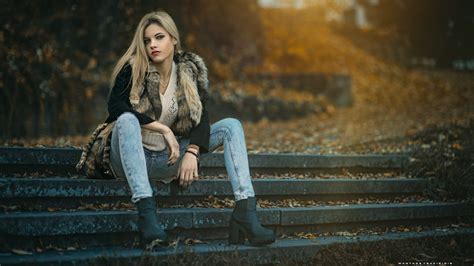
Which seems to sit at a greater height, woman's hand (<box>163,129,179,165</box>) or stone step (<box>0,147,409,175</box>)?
woman's hand (<box>163,129,179,165</box>)

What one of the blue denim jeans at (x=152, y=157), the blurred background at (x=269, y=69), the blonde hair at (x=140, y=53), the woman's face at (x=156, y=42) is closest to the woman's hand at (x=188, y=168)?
the blue denim jeans at (x=152, y=157)

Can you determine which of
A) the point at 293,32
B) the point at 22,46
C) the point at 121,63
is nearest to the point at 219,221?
the point at 121,63

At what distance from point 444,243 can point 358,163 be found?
1341 millimetres

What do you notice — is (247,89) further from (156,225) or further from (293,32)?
(156,225)

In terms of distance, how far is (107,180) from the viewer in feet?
11.8

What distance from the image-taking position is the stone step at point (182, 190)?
11.3ft

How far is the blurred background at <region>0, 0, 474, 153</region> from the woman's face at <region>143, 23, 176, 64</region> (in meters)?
2.36

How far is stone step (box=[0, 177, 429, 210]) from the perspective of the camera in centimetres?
346

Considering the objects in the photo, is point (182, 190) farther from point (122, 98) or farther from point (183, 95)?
point (122, 98)

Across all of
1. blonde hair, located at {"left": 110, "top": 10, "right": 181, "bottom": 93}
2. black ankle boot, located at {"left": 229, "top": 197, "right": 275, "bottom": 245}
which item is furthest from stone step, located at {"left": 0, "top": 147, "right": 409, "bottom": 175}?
black ankle boot, located at {"left": 229, "top": 197, "right": 275, "bottom": 245}

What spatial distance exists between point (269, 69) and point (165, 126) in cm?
1186

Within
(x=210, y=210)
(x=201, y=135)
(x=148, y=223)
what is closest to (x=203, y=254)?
(x=148, y=223)

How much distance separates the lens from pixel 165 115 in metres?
3.60

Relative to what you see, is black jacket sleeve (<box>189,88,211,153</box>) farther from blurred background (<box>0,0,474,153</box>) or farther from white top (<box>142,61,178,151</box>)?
blurred background (<box>0,0,474,153</box>)
